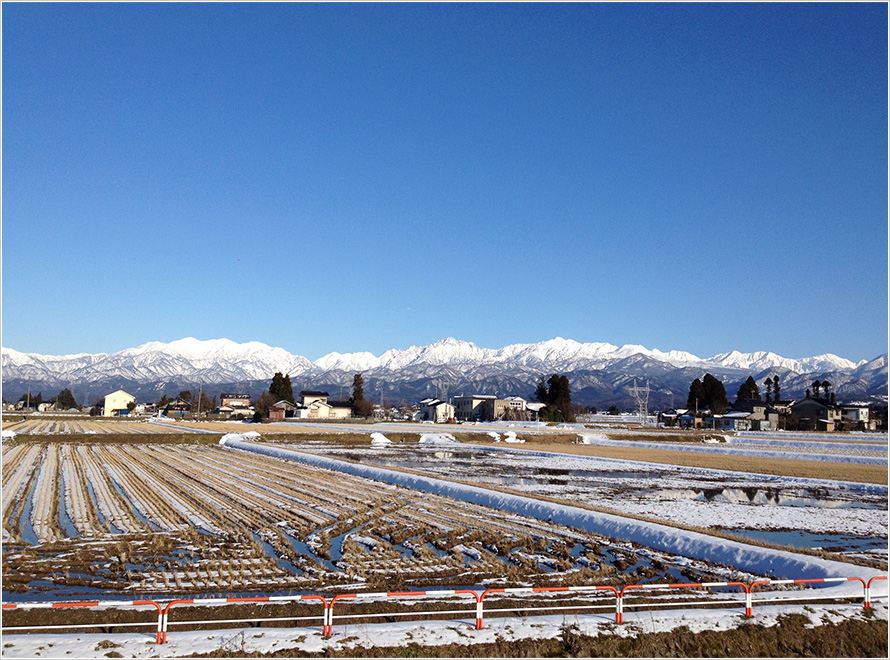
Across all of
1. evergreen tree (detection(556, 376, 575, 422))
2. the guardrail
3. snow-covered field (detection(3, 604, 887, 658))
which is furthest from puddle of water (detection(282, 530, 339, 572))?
evergreen tree (detection(556, 376, 575, 422))

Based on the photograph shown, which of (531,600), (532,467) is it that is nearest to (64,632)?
(531,600)

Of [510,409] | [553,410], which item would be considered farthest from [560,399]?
[510,409]

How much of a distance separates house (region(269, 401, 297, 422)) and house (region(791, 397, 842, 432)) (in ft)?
250

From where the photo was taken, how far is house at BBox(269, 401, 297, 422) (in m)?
101

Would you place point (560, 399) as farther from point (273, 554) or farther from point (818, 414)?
point (273, 554)

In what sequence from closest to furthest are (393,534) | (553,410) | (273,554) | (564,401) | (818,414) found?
(273,554), (393,534), (818,414), (553,410), (564,401)

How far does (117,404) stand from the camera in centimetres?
12000

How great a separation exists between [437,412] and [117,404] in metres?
59.4

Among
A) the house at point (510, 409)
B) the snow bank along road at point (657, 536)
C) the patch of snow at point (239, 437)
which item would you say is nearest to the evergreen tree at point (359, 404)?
the house at point (510, 409)

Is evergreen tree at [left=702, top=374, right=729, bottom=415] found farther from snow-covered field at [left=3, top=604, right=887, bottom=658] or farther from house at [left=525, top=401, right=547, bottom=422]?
snow-covered field at [left=3, top=604, right=887, bottom=658]

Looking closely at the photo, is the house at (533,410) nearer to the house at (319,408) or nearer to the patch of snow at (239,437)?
the house at (319,408)

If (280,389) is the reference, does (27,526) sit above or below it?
below

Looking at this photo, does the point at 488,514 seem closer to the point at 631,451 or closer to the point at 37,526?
→ the point at 37,526

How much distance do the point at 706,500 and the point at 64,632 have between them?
21867 millimetres
